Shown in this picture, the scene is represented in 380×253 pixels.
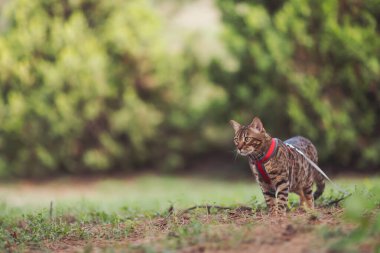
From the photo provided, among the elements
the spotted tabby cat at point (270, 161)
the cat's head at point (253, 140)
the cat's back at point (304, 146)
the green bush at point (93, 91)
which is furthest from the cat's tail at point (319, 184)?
the green bush at point (93, 91)

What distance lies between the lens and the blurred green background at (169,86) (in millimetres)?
17125

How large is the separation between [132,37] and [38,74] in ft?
12.6

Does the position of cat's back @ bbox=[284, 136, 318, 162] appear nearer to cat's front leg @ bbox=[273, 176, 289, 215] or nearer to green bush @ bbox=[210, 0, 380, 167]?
cat's front leg @ bbox=[273, 176, 289, 215]

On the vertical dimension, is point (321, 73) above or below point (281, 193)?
above

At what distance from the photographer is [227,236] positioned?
4758 millimetres

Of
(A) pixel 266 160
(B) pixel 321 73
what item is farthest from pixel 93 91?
(A) pixel 266 160

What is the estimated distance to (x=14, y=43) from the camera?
68.0 ft

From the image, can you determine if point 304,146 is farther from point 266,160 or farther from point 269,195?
point 266,160

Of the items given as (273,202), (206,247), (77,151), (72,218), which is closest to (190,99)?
(77,151)

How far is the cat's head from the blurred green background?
11181 millimetres

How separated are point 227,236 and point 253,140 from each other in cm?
161

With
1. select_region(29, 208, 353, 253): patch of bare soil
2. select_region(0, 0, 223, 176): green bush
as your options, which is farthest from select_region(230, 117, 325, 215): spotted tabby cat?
select_region(0, 0, 223, 176): green bush

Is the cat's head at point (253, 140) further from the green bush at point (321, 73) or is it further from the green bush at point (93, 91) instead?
the green bush at point (93, 91)

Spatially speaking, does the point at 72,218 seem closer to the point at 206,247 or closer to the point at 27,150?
the point at 206,247
